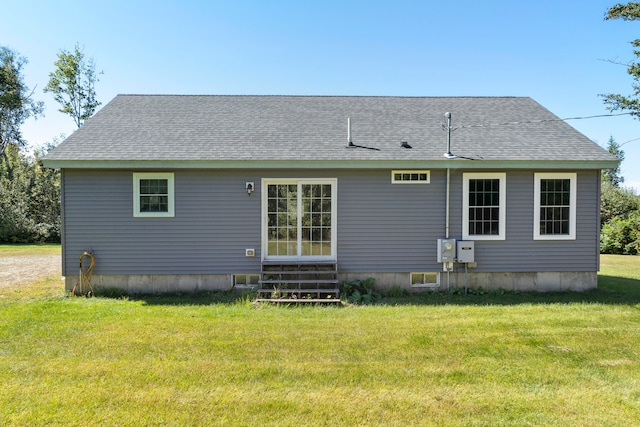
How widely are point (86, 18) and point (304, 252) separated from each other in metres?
13.3

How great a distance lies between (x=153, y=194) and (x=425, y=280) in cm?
617

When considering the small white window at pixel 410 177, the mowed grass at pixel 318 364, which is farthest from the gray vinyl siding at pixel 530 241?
the mowed grass at pixel 318 364

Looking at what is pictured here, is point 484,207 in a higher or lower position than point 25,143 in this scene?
lower

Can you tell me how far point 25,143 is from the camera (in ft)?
119

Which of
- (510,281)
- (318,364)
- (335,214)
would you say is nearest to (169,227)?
(335,214)

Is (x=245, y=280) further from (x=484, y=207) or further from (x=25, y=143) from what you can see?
(x=25, y=143)

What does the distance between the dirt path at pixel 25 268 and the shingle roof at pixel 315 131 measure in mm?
3966

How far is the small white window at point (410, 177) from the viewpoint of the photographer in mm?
8391

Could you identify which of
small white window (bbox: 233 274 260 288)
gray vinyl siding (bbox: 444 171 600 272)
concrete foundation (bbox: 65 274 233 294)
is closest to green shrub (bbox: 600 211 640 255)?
gray vinyl siding (bbox: 444 171 600 272)

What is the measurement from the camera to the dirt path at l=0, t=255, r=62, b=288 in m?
9.75

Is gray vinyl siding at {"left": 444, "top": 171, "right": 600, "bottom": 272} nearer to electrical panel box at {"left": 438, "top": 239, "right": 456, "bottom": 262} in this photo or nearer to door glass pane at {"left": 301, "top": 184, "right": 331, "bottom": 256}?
electrical panel box at {"left": 438, "top": 239, "right": 456, "bottom": 262}

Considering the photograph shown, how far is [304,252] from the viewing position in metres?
8.48

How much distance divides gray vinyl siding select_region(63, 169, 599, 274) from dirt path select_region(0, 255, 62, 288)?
2.94m

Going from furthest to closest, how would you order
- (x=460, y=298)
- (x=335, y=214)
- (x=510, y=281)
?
1. (x=510, y=281)
2. (x=335, y=214)
3. (x=460, y=298)
